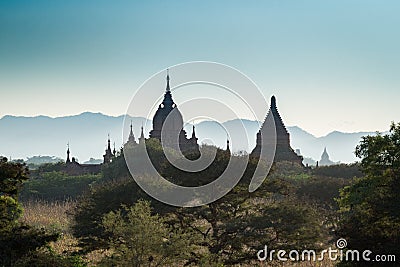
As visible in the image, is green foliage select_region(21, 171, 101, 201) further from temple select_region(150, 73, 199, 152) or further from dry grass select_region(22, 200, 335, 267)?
temple select_region(150, 73, 199, 152)

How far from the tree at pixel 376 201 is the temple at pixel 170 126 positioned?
35479 mm

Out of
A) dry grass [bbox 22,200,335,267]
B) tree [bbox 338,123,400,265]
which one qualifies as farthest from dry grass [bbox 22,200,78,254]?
tree [bbox 338,123,400,265]

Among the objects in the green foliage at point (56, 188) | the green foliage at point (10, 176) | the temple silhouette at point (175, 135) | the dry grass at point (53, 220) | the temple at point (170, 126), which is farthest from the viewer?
the temple silhouette at point (175, 135)

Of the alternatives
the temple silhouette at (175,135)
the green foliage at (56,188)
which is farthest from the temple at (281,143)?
the green foliage at (56,188)

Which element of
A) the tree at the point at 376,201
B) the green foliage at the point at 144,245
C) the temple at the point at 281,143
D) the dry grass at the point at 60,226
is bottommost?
the dry grass at the point at 60,226

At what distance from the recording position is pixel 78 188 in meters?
48.3

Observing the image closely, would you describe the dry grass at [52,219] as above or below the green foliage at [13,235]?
below

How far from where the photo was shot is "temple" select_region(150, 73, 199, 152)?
57.3 metres

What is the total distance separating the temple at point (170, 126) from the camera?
57.3 metres

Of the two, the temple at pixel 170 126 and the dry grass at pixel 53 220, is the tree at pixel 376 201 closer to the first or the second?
the dry grass at pixel 53 220

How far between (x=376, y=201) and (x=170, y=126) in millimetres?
46221

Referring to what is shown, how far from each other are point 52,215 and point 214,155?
17204mm

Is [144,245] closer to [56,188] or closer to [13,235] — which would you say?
[13,235]

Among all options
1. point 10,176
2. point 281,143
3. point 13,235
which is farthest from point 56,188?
point 13,235
